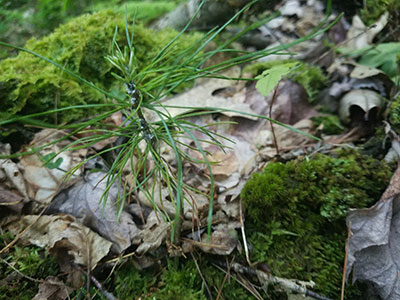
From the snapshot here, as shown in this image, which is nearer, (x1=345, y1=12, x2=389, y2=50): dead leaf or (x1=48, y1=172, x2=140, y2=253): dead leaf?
(x1=48, y1=172, x2=140, y2=253): dead leaf

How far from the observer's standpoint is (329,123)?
2162mm

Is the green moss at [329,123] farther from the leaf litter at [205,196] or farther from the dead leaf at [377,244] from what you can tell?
the dead leaf at [377,244]

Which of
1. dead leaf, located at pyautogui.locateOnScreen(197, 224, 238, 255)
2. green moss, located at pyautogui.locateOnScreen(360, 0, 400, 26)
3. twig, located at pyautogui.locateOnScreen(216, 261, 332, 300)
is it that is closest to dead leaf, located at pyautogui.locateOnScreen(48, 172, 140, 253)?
dead leaf, located at pyautogui.locateOnScreen(197, 224, 238, 255)

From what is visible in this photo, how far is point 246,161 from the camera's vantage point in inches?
80.2

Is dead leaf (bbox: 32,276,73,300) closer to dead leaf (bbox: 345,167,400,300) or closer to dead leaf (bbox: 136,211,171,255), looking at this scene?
dead leaf (bbox: 136,211,171,255)

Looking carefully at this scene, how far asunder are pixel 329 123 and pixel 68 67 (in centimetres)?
238

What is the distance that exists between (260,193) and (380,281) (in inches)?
28.2

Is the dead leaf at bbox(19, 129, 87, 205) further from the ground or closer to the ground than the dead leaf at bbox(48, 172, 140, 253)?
further from the ground

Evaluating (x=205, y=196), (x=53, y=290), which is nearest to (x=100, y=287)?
(x=53, y=290)

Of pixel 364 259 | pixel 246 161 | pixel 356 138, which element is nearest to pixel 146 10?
pixel 246 161

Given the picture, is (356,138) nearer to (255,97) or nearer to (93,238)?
(255,97)

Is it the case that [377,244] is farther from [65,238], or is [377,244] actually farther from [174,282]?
[65,238]

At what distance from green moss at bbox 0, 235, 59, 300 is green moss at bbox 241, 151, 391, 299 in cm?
118

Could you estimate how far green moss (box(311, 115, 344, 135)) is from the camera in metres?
2.12
